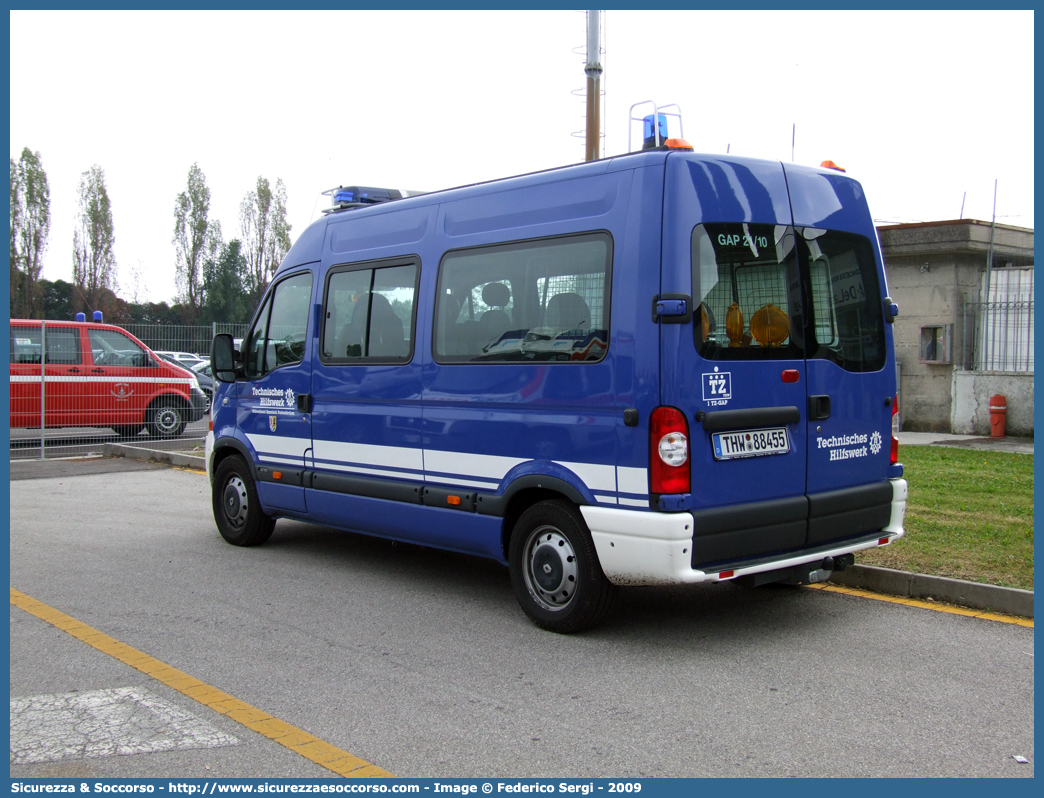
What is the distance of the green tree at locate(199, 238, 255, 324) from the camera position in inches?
2260

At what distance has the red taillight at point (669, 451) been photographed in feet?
16.5

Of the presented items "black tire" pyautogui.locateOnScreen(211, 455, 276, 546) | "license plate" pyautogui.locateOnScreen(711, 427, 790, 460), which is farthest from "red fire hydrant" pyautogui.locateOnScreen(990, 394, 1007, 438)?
"black tire" pyautogui.locateOnScreen(211, 455, 276, 546)

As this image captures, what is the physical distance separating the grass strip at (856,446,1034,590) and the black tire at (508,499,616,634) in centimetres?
231

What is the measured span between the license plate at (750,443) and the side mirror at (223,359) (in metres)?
4.60

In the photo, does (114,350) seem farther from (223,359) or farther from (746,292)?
(746,292)

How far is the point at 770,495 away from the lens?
17.7 feet

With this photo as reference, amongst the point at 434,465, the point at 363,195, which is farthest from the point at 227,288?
the point at 434,465

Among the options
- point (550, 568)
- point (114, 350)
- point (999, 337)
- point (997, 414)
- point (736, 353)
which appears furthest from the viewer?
point (114, 350)

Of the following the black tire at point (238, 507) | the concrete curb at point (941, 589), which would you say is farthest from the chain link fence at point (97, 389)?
the concrete curb at point (941, 589)

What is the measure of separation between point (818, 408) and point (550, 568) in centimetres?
179

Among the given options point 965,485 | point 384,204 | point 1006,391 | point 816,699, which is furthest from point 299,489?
point 1006,391

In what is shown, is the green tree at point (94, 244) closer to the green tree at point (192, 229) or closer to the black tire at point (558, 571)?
the green tree at point (192, 229)

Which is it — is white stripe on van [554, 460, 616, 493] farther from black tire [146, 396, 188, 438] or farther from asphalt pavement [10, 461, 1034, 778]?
black tire [146, 396, 188, 438]

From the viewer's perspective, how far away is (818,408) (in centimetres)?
561
